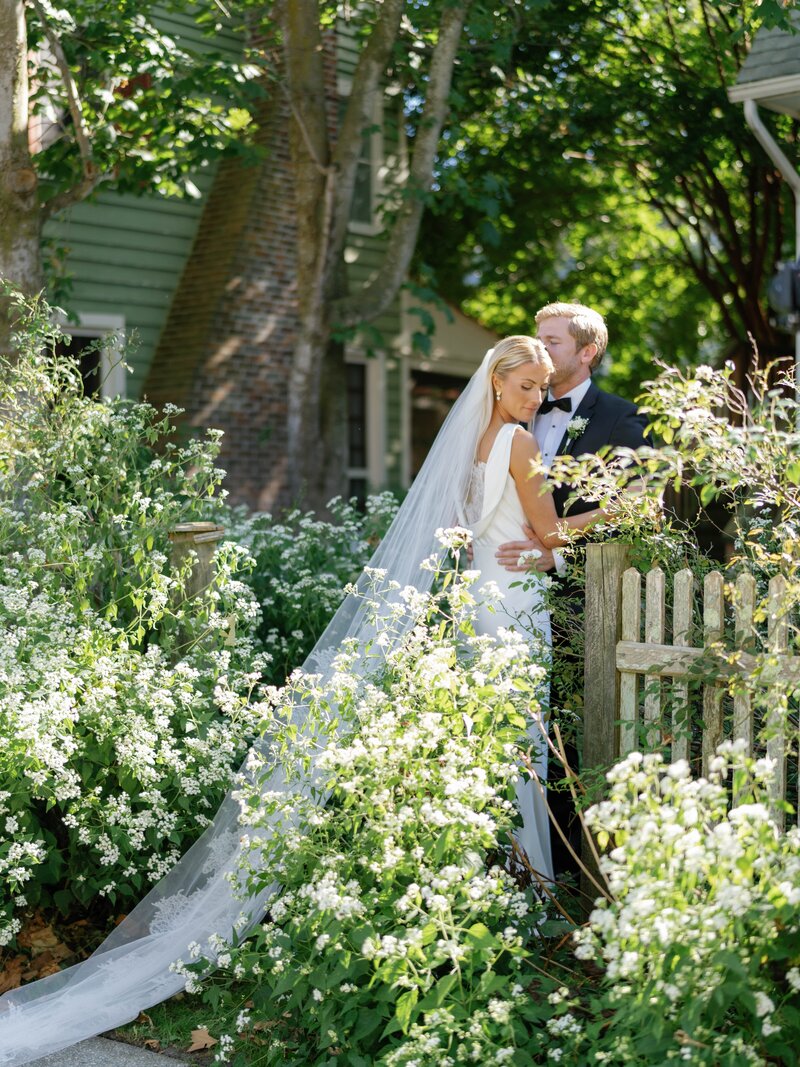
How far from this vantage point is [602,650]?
13.6ft

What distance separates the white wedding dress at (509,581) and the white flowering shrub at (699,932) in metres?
1.52

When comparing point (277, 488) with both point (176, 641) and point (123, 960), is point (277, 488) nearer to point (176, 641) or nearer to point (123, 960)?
point (176, 641)

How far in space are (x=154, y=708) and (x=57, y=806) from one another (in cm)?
60

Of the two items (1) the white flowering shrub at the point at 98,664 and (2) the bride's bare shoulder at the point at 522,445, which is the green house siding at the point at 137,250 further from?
(2) the bride's bare shoulder at the point at 522,445

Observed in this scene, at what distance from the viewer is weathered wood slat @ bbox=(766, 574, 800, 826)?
331 centimetres

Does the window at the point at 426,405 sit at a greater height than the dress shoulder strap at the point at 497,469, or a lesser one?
greater

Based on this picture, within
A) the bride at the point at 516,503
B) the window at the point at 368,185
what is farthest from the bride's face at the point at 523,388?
the window at the point at 368,185

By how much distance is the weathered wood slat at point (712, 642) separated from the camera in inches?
145

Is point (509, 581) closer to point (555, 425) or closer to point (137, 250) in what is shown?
point (555, 425)

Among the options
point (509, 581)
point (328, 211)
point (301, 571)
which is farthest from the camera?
point (328, 211)

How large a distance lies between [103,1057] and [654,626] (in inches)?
86.8

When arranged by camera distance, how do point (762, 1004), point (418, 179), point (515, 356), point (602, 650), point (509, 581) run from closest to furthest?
point (762, 1004) < point (602, 650) < point (515, 356) < point (509, 581) < point (418, 179)

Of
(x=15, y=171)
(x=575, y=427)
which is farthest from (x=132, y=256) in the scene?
→ (x=575, y=427)

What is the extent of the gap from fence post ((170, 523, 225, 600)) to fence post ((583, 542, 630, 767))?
69.0 inches
